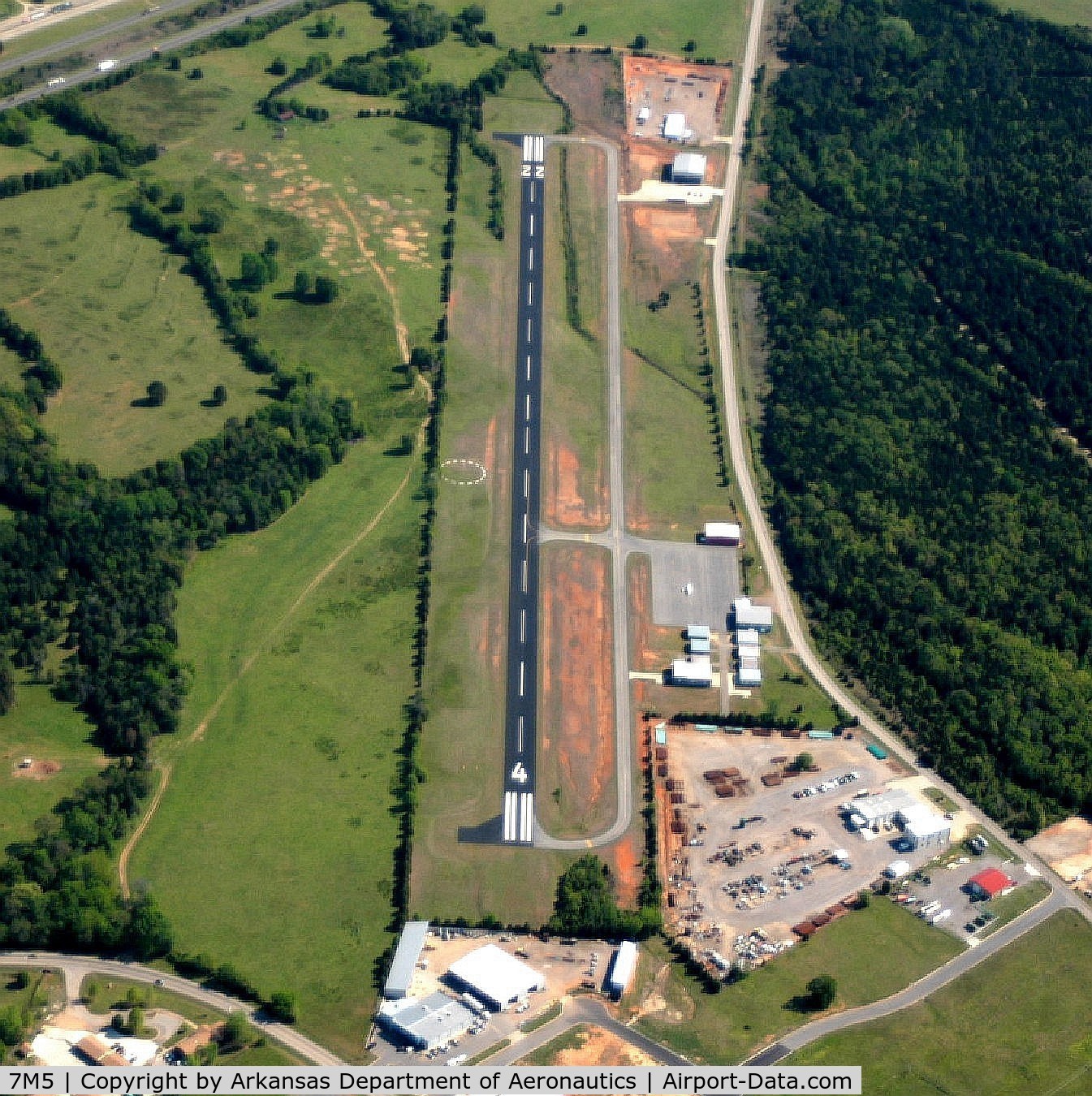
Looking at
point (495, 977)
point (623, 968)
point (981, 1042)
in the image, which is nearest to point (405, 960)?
point (495, 977)

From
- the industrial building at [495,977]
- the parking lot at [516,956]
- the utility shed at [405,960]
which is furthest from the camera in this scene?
the utility shed at [405,960]

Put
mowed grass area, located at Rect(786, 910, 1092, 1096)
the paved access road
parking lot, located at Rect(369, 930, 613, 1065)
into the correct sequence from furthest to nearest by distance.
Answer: mowed grass area, located at Rect(786, 910, 1092, 1096)
the paved access road
parking lot, located at Rect(369, 930, 613, 1065)

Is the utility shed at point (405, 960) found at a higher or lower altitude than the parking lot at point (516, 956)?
higher

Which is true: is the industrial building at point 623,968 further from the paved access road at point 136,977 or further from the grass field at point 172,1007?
the grass field at point 172,1007

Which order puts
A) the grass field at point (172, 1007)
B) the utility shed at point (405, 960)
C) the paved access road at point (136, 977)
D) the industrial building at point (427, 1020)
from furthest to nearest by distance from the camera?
1. the utility shed at point (405, 960)
2. the paved access road at point (136, 977)
3. the industrial building at point (427, 1020)
4. the grass field at point (172, 1007)

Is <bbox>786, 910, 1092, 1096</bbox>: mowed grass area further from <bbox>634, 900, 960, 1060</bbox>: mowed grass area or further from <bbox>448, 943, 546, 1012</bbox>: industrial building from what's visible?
<bbox>448, 943, 546, 1012</bbox>: industrial building

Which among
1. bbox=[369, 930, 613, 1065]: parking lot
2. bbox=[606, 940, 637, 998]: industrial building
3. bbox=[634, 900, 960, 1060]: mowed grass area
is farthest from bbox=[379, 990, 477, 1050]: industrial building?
bbox=[634, 900, 960, 1060]: mowed grass area

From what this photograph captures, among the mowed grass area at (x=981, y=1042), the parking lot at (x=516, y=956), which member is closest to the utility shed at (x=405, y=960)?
the parking lot at (x=516, y=956)
